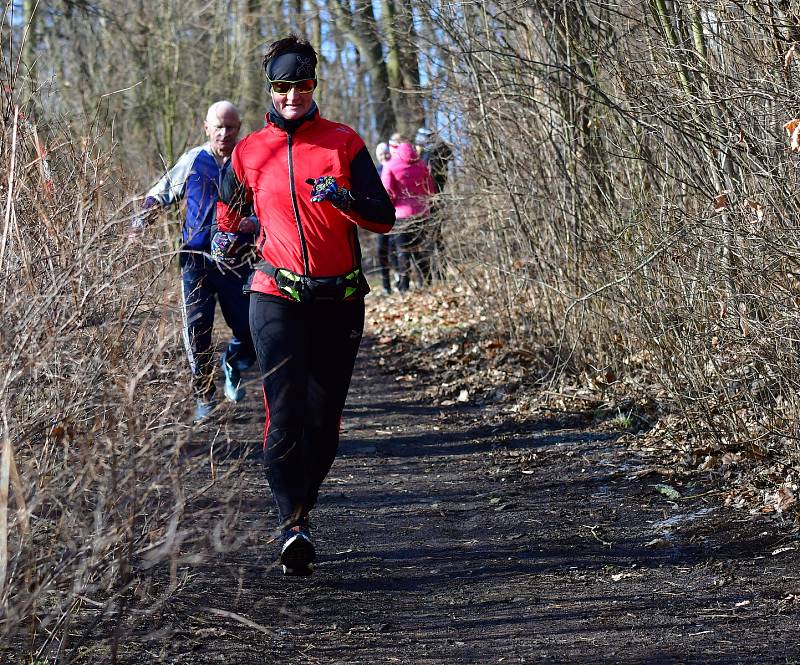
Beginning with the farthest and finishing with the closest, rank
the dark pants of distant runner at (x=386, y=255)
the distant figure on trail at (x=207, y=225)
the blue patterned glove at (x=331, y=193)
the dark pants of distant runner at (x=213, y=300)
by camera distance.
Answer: the dark pants of distant runner at (x=386, y=255)
the dark pants of distant runner at (x=213, y=300)
the distant figure on trail at (x=207, y=225)
the blue patterned glove at (x=331, y=193)

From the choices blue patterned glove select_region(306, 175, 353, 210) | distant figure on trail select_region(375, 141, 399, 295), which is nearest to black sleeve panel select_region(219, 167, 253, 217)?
blue patterned glove select_region(306, 175, 353, 210)

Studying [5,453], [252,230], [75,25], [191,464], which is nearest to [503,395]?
[252,230]

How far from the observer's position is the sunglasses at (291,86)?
466 cm

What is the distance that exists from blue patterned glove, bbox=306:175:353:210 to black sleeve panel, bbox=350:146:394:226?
0.05 m

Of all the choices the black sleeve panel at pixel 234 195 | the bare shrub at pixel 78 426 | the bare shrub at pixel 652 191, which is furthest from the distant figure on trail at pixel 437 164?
the bare shrub at pixel 78 426

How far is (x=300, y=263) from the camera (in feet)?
15.1

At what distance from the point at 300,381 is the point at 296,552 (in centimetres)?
69

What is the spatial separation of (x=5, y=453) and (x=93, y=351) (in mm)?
817

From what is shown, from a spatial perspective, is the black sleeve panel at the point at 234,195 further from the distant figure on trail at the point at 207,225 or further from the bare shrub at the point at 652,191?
the bare shrub at the point at 652,191

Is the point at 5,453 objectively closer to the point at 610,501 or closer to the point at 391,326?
the point at 610,501

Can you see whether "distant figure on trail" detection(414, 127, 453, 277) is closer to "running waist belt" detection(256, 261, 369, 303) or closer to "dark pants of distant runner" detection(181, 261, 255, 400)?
"dark pants of distant runner" detection(181, 261, 255, 400)

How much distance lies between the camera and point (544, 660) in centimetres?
376

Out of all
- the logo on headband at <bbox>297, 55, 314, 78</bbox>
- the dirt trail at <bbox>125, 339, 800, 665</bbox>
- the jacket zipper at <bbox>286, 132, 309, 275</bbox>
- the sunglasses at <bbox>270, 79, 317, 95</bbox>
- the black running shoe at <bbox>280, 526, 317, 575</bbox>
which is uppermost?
the logo on headband at <bbox>297, 55, 314, 78</bbox>

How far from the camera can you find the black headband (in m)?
4.66
